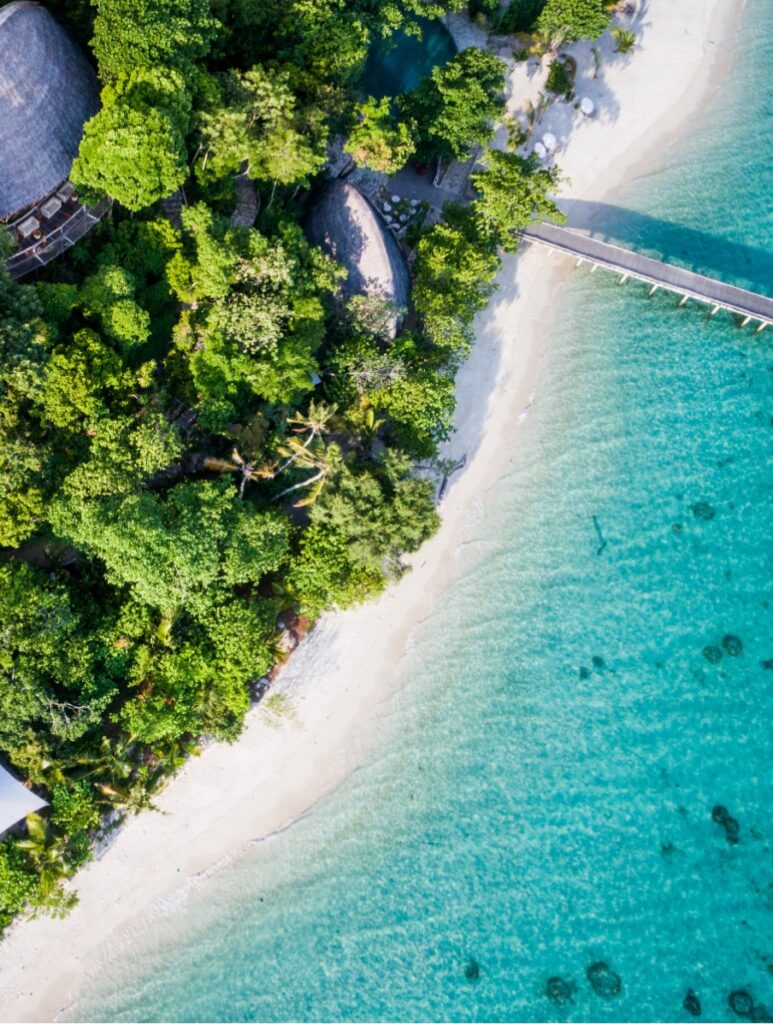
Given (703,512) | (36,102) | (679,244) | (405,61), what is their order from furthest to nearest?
(679,244) < (405,61) < (703,512) < (36,102)

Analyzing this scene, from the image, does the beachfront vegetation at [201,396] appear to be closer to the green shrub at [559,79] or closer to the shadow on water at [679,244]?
the green shrub at [559,79]

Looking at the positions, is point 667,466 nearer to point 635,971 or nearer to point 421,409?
point 421,409

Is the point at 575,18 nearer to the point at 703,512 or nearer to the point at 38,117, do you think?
the point at 703,512

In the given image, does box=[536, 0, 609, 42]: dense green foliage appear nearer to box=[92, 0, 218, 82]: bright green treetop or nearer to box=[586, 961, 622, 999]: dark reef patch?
box=[92, 0, 218, 82]: bright green treetop

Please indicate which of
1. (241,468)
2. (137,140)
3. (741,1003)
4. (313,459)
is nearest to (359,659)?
(313,459)

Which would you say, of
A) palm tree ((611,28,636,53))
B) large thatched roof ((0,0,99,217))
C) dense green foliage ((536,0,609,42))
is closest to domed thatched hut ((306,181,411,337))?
large thatched roof ((0,0,99,217))

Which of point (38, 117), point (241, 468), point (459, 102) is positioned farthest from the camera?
point (459, 102)
